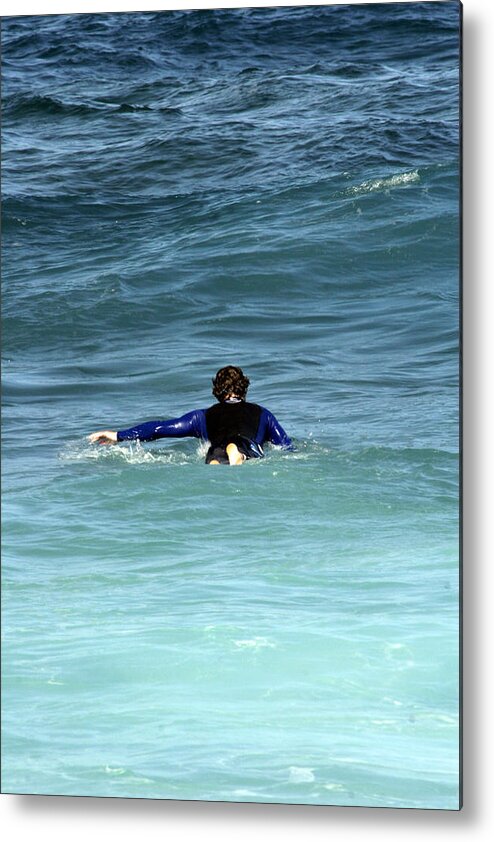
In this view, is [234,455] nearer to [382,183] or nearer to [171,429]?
[171,429]

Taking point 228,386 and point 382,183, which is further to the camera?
point 382,183

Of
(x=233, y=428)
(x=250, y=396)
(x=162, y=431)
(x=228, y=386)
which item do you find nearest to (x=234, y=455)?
(x=233, y=428)

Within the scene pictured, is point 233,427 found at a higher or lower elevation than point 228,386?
lower

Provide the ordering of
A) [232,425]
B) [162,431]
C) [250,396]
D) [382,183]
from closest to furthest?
[162,431]
[232,425]
[250,396]
[382,183]

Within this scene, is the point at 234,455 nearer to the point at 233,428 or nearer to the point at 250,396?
the point at 233,428

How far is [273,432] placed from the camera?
8281 millimetres

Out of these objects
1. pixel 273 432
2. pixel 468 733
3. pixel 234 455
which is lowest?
pixel 468 733

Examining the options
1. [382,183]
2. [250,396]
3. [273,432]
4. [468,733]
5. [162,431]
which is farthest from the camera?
[382,183]

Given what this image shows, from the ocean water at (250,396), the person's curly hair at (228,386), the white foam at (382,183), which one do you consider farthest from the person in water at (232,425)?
the white foam at (382,183)

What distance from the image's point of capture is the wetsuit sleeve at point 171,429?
7.86 meters

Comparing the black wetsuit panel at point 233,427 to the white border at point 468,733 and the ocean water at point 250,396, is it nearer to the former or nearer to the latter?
the ocean water at point 250,396

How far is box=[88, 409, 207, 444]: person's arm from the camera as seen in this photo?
25.7 ft

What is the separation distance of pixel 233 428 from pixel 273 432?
23 cm

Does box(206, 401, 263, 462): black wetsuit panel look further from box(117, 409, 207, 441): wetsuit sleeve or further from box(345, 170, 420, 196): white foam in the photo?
box(345, 170, 420, 196): white foam
